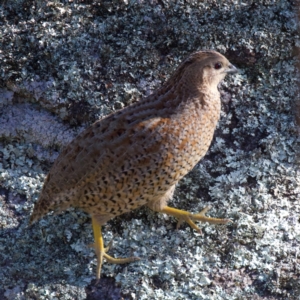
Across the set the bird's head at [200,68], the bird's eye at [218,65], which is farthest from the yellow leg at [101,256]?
the bird's eye at [218,65]

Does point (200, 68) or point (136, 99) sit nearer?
point (200, 68)

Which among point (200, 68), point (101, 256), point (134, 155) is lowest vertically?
point (101, 256)

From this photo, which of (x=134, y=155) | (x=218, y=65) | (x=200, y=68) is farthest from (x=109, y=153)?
(x=218, y=65)

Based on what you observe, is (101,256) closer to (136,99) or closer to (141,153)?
(141,153)

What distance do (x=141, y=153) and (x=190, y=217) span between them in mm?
687

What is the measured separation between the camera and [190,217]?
443 cm

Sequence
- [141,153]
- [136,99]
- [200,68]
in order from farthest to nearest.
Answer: [136,99]
[200,68]
[141,153]

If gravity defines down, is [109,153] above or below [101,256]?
above

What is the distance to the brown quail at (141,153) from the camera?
13.5ft

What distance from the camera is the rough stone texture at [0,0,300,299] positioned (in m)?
4.09

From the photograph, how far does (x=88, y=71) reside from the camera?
5.03 meters

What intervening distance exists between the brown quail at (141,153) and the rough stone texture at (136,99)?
18cm

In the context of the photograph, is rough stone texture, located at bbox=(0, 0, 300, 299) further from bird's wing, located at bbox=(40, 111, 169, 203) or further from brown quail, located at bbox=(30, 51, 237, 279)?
bird's wing, located at bbox=(40, 111, 169, 203)

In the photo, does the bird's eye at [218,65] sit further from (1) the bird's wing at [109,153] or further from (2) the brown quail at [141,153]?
(1) the bird's wing at [109,153]
